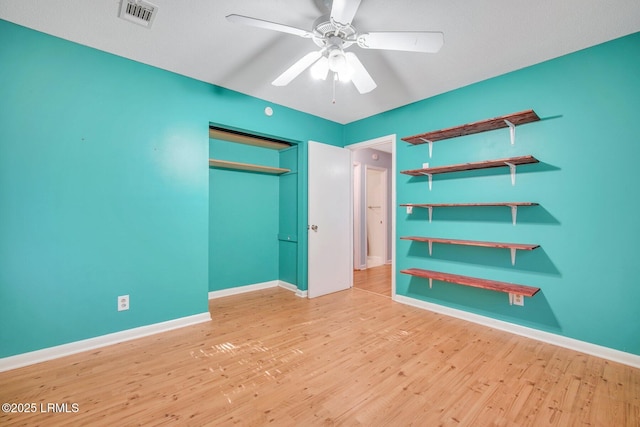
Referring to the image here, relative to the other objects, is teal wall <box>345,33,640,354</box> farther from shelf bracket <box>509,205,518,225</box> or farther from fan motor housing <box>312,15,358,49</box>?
fan motor housing <box>312,15,358,49</box>

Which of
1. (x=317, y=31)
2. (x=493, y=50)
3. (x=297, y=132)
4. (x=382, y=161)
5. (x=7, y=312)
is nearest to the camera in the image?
(x=317, y=31)

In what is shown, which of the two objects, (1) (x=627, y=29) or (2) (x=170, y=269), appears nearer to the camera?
(1) (x=627, y=29)

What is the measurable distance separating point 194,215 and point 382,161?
14.5 ft

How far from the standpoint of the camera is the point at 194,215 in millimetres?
→ 2891

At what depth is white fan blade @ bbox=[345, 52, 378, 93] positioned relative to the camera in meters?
1.96

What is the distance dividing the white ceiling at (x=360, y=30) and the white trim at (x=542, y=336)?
97.3 inches

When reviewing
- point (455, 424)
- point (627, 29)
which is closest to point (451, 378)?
point (455, 424)

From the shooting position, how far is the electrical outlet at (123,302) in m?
2.45

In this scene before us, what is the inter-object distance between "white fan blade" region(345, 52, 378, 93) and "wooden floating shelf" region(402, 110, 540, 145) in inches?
43.6

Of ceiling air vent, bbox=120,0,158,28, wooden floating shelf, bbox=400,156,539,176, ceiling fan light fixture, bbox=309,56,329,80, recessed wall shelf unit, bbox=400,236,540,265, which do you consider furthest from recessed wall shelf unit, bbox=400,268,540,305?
ceiling air vent, bbox=120,0,158,28

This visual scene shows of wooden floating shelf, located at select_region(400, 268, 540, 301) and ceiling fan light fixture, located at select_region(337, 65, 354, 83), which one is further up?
ceiling fan light fixture, located at select_region(337, 65, 354, 83)

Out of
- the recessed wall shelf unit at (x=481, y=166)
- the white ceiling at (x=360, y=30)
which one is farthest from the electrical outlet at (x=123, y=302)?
the recessed wall shelf unit at (x=481, y=166)

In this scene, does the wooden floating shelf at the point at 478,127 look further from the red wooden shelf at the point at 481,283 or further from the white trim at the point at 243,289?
the white trim at the point at 243,289

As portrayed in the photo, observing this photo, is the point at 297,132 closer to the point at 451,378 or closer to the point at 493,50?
the point at 493,50
